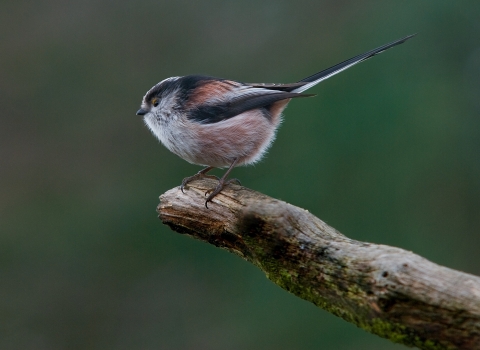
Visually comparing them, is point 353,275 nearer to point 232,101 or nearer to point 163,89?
point 232,101

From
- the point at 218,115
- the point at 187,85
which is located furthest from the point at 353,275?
the point at 187,85

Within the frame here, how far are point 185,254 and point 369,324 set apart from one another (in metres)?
5.66

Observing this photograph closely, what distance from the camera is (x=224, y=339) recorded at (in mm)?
8336

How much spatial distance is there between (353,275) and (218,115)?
230 centimetres

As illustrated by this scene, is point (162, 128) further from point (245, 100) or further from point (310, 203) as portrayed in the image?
point (310, 203)

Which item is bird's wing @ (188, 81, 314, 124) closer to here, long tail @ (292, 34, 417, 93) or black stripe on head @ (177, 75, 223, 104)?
black stripe on head @ (177, 75, 223, 104)

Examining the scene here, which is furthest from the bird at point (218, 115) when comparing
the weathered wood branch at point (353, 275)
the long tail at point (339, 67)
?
the weathered wood branch at point (353, 275)

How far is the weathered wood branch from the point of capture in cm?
258

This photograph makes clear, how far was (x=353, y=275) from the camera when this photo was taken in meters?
2.90

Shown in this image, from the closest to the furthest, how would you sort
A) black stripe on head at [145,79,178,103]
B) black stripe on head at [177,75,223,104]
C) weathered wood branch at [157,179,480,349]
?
weathered wood branch at [157,179,480,349] < black stripe on head at [177,75,223,104] < black stripe on head at [145,79,178,103]

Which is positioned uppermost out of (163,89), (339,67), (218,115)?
(339,67)

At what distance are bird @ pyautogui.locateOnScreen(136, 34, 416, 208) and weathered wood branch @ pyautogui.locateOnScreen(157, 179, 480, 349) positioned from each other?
2.76 ft

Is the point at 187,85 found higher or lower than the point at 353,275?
higher

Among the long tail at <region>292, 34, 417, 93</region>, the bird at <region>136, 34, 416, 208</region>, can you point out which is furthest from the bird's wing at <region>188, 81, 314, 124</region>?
the long tail at <region>292, 34, 417, 93</region>
